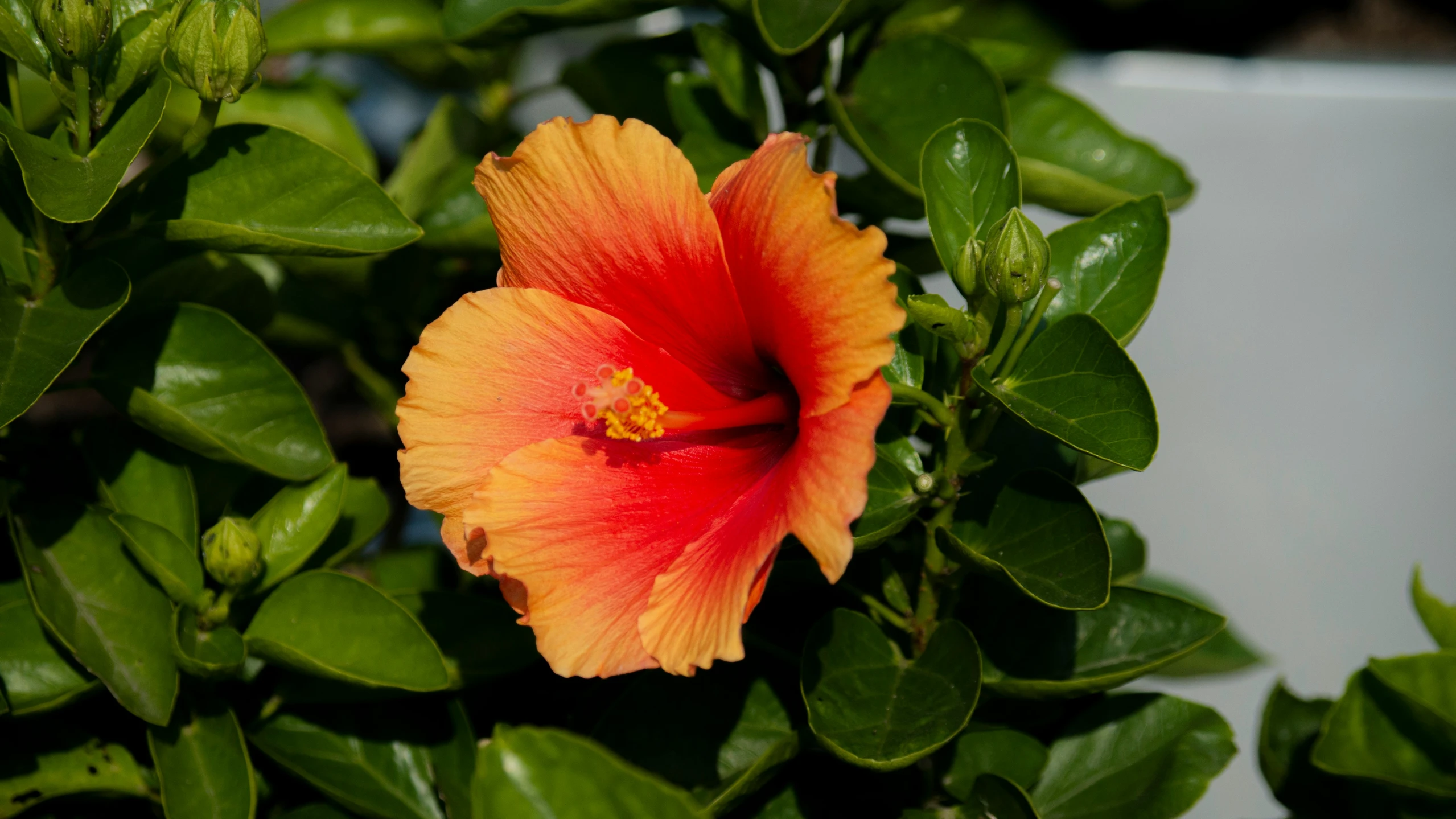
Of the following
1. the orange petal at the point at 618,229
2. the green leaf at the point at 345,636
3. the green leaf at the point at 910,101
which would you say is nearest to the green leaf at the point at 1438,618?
the green leaf at the point at 910,101

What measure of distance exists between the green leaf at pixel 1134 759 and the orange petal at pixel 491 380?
0.64m

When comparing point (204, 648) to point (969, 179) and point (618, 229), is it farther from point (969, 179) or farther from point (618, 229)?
point (969, 179)

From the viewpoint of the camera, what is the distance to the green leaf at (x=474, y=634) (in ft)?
4.10

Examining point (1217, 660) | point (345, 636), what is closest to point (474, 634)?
point (345, 636)

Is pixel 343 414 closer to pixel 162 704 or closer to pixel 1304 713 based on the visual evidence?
pixel 162 704

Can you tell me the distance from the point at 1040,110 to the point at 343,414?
1.91 m

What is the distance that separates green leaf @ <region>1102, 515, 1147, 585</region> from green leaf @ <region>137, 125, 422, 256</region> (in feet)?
2.82

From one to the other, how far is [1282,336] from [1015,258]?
2.27 meters

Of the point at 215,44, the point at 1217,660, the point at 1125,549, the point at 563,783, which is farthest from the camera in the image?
the point at 1217,660

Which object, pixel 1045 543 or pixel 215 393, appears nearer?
pixel 1045 543

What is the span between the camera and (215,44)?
3.40 feet

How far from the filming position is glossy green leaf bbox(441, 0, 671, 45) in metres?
1.26

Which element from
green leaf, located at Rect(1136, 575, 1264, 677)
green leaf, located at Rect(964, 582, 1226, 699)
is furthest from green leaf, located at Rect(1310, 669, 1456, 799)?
green leaf, located at Rect(1136, 575, 1264, 677)

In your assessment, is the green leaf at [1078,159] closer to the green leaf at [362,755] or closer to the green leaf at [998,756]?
the green leaf at [998,756]
